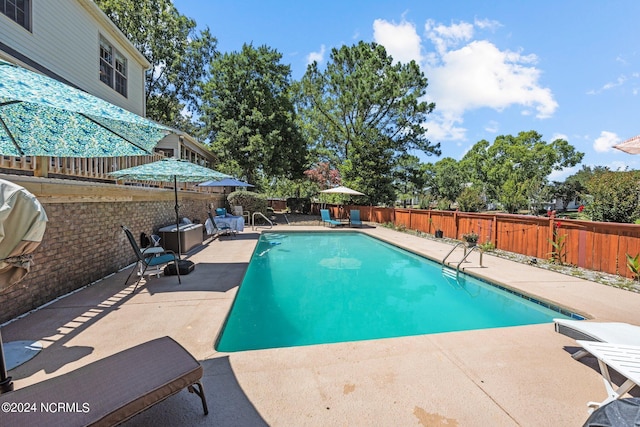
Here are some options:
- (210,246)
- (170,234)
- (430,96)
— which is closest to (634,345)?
(170,234)

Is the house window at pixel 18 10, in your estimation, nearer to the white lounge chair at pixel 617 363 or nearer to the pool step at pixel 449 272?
the white lounge chair at pixel 617 363

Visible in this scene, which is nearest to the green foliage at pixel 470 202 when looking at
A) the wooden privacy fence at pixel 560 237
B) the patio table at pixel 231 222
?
the wooden privacy fence at pixel 560 237

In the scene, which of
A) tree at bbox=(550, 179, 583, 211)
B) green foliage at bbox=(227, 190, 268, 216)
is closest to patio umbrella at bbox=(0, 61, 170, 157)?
green foliage at bbox=(227, 190, 268, 216)

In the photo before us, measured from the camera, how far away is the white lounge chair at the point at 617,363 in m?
2.21

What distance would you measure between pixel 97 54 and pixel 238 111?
11219mm

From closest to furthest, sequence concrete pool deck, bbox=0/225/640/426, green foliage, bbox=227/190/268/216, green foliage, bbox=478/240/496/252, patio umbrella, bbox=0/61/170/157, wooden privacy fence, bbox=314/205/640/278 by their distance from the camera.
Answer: concrete pool deck, bbox=0/225/640/426
patio umbrella, bbox=0/61/170/157
wooden privacy fence, bbox=314/205/640/278
green foliage, bbox=478/240/496/252
green foliage, bbox=227/190/268/216

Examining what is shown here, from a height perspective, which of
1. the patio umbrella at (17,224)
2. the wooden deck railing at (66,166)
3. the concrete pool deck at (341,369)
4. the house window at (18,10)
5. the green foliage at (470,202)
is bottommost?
the concrete pool deck at (341,369)

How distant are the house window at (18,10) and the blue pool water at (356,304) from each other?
8072 mm

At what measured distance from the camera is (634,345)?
105 inches

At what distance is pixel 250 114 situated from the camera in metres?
20.7

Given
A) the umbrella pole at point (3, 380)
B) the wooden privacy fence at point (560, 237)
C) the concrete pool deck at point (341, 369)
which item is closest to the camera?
the umbrella pole at point (3, 380)

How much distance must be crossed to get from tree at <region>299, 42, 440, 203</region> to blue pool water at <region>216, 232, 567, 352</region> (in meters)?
11.1

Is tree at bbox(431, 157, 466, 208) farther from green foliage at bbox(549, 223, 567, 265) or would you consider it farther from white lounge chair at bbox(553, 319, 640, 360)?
white lounge chair at bbox(553, 319, 640, 360)

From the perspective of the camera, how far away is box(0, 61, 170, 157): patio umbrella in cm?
243
